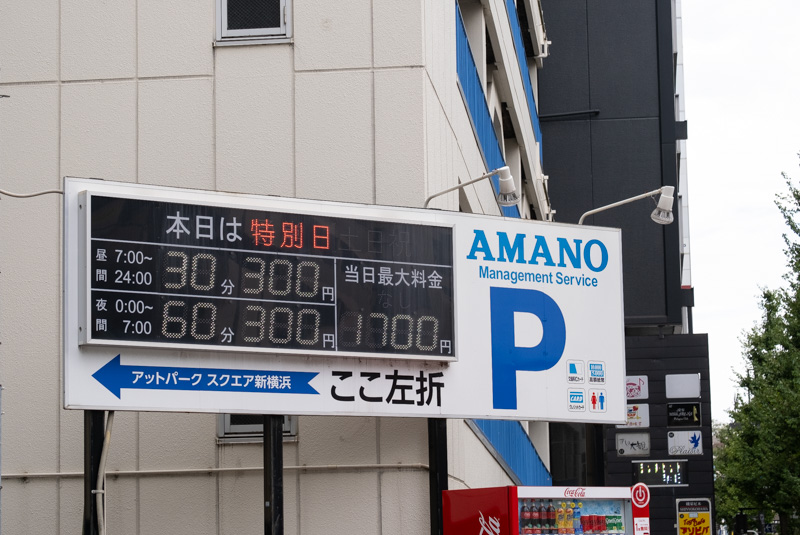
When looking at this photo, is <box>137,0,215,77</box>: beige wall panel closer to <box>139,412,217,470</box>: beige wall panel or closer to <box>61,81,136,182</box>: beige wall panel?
<box>61,81,136,182</box>: beige wall panel

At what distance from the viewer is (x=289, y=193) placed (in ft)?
46.2

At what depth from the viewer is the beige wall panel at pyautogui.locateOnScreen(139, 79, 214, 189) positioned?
1406 cm

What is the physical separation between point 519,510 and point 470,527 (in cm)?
60

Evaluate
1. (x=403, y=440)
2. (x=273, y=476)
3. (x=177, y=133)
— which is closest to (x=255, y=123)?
(x=177, y=133)

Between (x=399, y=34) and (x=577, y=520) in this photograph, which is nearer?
(x=577, y=520)

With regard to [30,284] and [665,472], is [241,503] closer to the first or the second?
[30,284]

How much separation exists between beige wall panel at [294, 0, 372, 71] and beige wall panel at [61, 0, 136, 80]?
199cm

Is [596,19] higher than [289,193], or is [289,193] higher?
[596,19]

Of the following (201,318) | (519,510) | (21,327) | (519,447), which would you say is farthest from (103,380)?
(519,447)

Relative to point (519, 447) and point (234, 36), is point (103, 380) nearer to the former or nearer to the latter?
point (234, 36)

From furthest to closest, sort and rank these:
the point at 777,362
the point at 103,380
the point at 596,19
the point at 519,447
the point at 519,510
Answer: the point at 596,19 < the point at 777,362 < the point at 519,447 < the point at 519,510 < the point at 103,380

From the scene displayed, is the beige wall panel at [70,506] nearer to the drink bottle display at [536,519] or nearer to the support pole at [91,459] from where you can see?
the support pole at [91,459]

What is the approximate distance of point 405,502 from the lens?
13.4 metres

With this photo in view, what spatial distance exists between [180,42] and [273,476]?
17.7 ft
